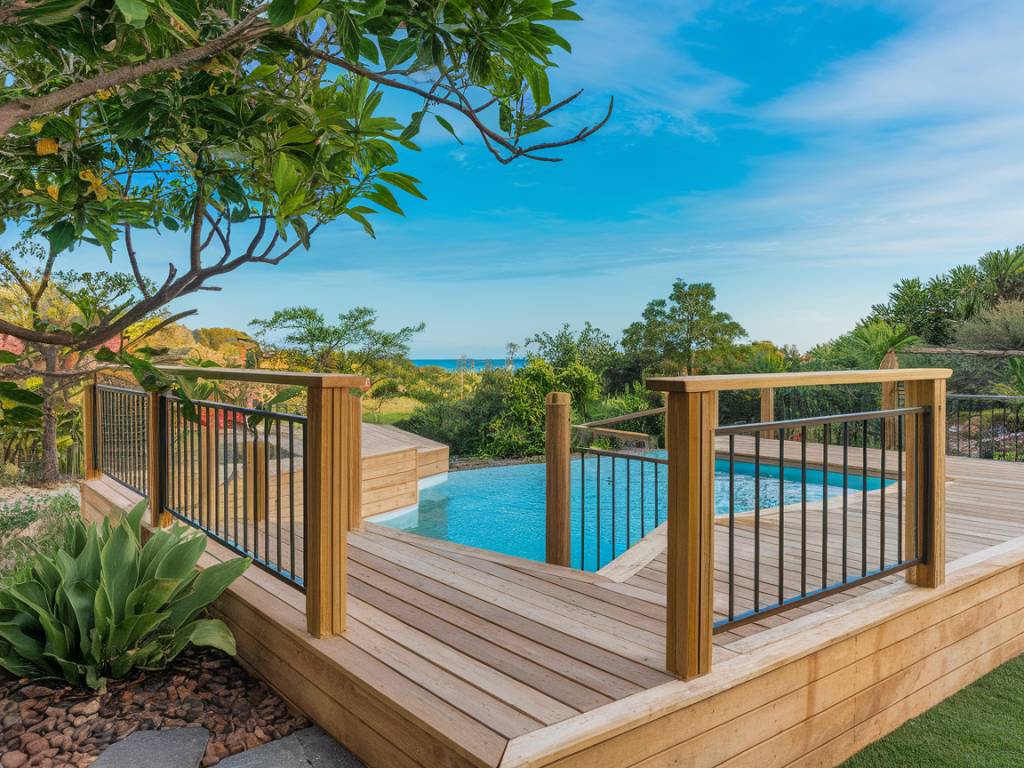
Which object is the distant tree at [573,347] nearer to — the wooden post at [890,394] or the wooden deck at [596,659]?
the wooden post at [890,394]

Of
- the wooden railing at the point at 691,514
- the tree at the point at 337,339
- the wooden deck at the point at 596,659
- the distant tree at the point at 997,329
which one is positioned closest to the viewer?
Answer: the wooden deck at the point at 596,659

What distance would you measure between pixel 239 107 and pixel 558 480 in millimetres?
2735

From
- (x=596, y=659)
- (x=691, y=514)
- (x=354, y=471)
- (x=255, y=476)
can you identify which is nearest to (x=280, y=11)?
(x=691, y=514)

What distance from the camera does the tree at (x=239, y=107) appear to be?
1.26 metres

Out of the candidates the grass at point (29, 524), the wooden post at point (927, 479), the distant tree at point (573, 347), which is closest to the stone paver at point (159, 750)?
the wooden post at point (927, 479)

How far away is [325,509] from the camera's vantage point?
244cm

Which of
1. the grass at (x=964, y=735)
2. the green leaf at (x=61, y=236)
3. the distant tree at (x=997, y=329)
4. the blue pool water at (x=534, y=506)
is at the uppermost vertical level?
the distant tree at (x=997, y=329)

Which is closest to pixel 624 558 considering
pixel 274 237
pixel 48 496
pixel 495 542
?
pixel 274 237

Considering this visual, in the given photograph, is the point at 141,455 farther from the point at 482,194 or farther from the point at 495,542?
the point at 482,194

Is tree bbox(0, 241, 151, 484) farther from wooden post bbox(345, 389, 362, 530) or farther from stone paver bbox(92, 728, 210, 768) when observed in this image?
stone paver bbox(92, 728, 210, 768)

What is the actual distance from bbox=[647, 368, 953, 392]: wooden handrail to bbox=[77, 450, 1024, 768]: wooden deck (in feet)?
3.11

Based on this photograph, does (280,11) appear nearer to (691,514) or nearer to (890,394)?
(691,514)

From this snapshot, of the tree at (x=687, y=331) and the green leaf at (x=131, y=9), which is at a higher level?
the tree at (x=687, y=331)

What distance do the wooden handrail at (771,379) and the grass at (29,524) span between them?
5.09 meters
